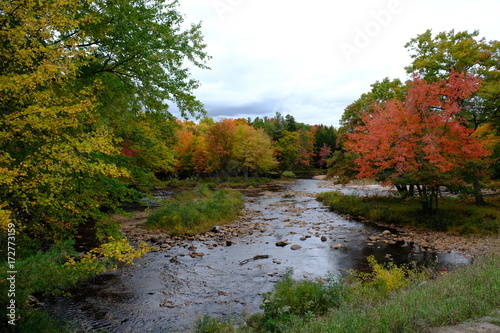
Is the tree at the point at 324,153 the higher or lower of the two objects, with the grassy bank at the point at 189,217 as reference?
higher

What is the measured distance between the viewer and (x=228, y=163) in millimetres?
44062

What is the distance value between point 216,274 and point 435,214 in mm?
12924

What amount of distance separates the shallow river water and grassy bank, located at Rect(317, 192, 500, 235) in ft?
6.57

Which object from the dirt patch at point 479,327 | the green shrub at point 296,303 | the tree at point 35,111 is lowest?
the green shrub at point 296,303

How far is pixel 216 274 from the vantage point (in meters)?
9.73

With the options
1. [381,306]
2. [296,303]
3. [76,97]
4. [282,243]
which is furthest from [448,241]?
[76,97]

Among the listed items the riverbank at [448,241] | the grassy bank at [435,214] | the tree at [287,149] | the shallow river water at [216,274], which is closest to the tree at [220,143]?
the tree at [287,149]

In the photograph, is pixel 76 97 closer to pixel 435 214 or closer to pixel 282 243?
pixel 282 243

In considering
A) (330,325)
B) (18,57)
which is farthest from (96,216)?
(330,325)

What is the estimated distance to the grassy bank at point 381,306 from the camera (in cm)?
400

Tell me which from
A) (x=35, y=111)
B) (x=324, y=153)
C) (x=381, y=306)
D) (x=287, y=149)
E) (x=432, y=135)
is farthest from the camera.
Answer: (x=324, y=153)

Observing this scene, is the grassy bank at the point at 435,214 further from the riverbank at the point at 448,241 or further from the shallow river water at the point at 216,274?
the shallow river water at the point at 216,274

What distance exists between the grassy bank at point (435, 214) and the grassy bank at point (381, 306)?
25.7ft

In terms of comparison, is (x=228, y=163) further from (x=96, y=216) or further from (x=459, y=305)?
(x=459, y=305)
